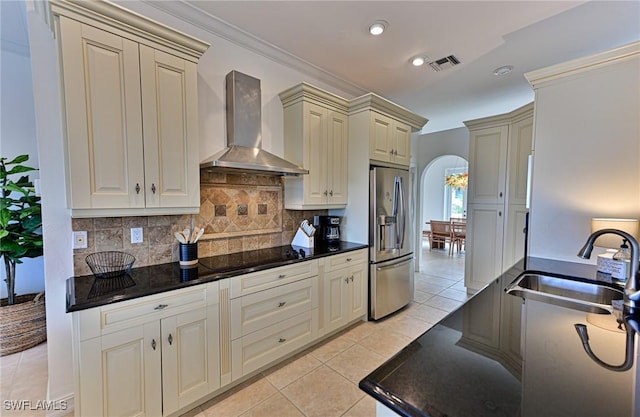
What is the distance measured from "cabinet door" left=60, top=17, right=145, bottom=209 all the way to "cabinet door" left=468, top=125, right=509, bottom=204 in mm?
4184

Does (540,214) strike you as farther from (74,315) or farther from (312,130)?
(74,315)

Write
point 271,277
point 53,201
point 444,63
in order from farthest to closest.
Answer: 1. point 444,63
2. point 271,277
3. point 53,201

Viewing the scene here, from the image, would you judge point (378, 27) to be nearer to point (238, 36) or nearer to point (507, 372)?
point (238, 36)

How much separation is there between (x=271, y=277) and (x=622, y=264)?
230cm

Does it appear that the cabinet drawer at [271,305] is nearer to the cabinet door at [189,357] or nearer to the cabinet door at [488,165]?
the cabinet door at [189,357]

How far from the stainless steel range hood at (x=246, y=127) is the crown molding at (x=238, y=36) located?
15.3 inches

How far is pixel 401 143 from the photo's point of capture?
341 cm

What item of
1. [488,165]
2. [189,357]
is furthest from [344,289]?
[488,165]

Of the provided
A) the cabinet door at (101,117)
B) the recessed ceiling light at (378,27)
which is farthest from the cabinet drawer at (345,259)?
the recessed ceiling light at (378,27)

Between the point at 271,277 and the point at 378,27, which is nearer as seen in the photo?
the point at 271,277

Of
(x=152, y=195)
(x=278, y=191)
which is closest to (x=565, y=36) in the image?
(x=278, y=191)

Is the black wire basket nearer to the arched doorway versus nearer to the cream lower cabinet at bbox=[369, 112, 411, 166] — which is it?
the cream lower cabinet at bbox=[369, 112, 411, 166]

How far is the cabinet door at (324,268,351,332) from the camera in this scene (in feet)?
8.66

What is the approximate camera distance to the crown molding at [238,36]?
7.05 ft
